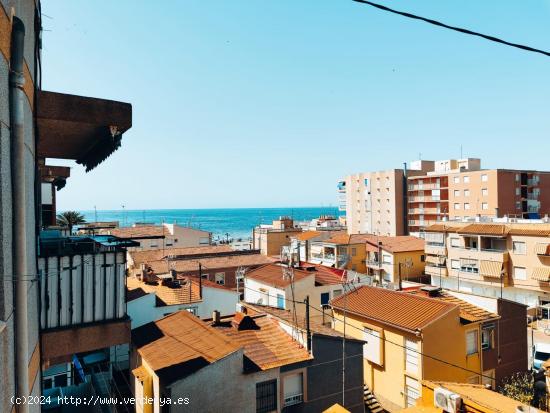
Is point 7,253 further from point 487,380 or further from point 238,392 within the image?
point 487,380

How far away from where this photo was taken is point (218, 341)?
15953mm

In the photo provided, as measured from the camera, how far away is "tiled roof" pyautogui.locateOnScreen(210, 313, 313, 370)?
16.2 m

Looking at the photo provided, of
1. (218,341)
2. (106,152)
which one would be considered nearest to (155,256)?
(218,341)

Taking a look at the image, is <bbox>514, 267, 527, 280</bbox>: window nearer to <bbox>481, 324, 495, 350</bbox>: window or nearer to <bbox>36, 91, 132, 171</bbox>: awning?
<bbox>481, 324, 495, 350</bbox>: window

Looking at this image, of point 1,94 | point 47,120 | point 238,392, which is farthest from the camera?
point 238,392

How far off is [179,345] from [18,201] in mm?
13080

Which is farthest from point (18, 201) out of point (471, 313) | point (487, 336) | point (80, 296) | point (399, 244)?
point (399, 244)

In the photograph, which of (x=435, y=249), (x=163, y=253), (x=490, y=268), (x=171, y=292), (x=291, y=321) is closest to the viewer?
(x=291, y=321)

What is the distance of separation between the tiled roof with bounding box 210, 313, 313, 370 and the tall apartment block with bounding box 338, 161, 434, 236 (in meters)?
64.9

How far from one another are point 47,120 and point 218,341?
1187 centimetres

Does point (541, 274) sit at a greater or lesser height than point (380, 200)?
lesser

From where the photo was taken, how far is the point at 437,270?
50.4 metres

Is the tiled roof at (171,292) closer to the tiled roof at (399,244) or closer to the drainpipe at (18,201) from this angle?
the drainpipe at (18,201)

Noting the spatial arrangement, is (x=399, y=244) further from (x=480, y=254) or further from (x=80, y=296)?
(x=80, y=296)
